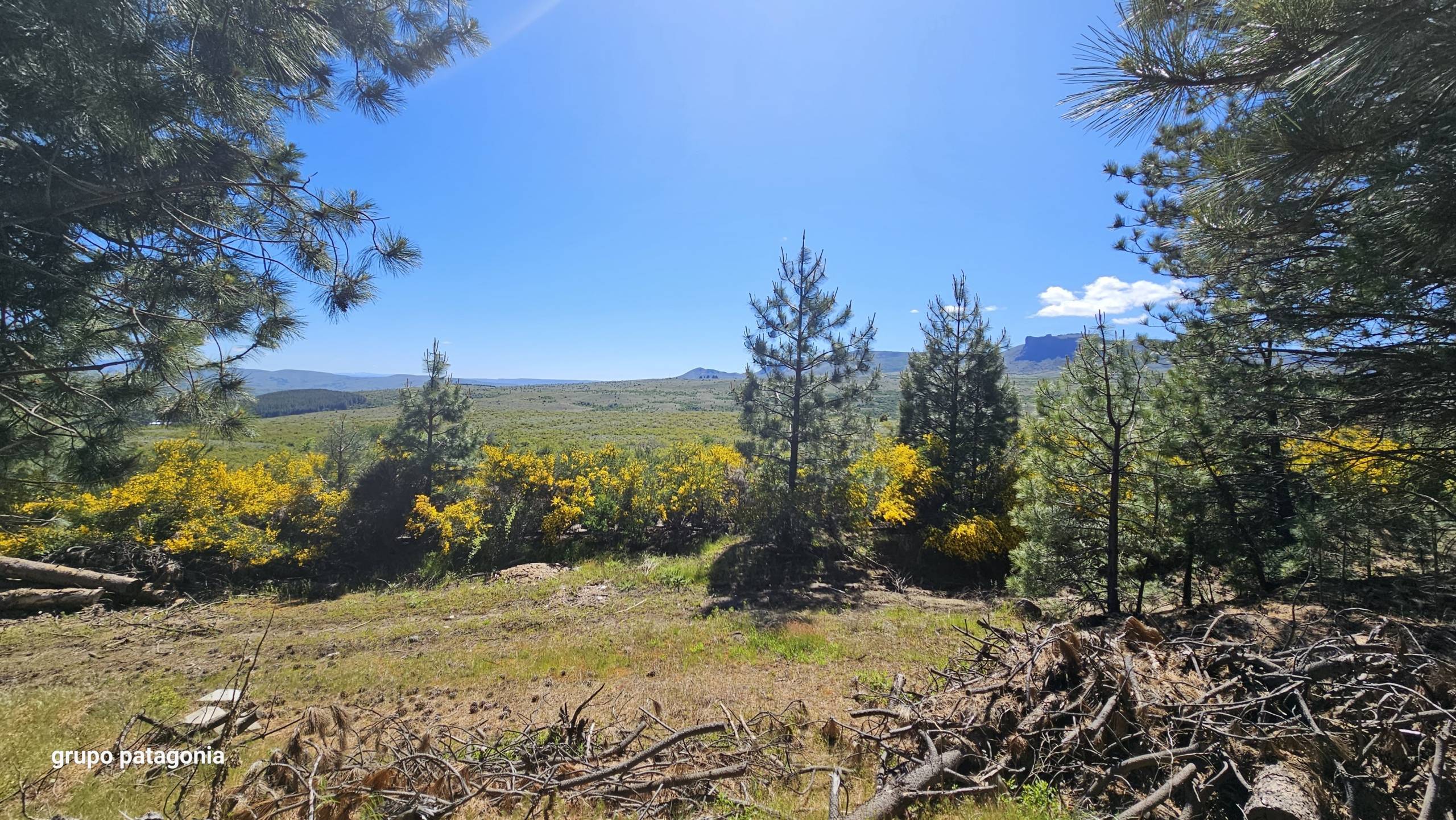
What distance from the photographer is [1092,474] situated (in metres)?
8.00

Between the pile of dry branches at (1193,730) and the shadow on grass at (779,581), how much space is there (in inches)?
246

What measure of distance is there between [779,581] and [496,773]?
10519 mm

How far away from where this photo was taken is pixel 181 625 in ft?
31.4

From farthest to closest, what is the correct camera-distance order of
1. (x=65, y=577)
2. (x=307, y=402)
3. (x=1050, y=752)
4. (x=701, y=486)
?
(x=307, y=402) → (x=701, y=486) → (x=65, y=577) → (x=1050, y=752)

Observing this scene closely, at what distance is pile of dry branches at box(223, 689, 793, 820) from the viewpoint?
299cm

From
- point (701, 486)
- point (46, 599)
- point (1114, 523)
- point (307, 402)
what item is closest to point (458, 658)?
point (701, 486)

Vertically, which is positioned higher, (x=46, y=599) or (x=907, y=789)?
(x=907, y=789)

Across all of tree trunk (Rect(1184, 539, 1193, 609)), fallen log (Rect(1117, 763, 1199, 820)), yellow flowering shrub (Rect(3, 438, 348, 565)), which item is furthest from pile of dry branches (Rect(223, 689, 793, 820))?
yellow flowering shrub (Rect(3, 438, 348, 565))

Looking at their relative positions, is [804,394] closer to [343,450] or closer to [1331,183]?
[1331,183]

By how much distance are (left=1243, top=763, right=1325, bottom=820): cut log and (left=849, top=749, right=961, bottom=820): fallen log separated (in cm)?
152

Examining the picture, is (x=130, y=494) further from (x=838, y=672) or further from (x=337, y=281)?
(x=838, y=672)

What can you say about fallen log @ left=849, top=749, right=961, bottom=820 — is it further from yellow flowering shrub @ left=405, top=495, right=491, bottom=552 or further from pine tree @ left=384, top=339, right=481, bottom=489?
pine tree @ left=384, top=339, right=481, bottom=489

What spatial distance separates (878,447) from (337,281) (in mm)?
14239

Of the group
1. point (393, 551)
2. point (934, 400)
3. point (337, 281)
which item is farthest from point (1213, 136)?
point (393, 551)
